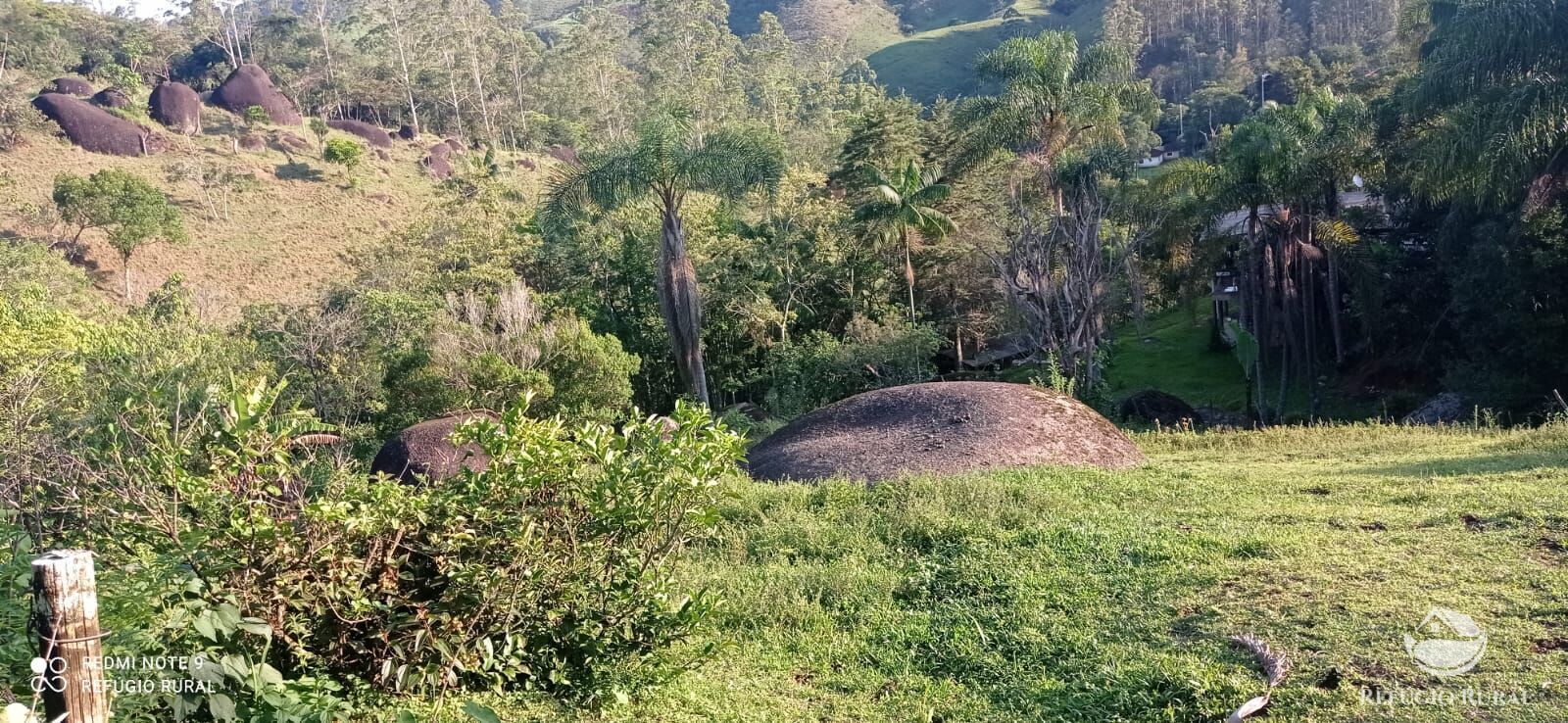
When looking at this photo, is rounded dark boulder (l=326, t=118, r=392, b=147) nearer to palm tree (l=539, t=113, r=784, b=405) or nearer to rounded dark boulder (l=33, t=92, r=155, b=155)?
rounded dark boulder (l=33, t=92, r=155, b=155)

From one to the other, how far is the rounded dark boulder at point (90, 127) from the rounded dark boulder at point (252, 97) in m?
7.78

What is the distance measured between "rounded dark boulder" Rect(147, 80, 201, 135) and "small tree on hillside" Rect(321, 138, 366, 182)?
8.46 meters

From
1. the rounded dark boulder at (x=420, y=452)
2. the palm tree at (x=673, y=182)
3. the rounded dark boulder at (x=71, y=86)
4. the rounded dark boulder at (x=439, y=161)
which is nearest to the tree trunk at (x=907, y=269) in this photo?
the palm tree at (x=673, y=182)

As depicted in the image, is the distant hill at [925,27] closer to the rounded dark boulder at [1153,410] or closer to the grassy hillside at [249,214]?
the grassy hillside at [249,214]

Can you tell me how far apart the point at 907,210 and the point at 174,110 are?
46605 mm

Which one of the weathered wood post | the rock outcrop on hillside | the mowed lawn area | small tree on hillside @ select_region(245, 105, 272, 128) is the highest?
small tree on hillside @ select_region(245, 105, 272, 128)

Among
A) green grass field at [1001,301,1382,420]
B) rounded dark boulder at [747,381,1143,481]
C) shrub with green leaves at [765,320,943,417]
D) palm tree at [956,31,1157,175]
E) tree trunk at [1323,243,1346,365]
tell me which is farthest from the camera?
palm tree at [956,31,1157,175]

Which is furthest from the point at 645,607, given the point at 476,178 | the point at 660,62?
the point at 660,62

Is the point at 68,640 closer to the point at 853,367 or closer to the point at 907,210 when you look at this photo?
the point at 853,367

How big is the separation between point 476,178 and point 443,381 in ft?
76.3

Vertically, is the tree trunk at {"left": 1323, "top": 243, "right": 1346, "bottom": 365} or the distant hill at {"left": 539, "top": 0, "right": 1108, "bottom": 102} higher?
the distant hill at {"left": 539, "top": 0, "right": 1108, "bottom": 102}

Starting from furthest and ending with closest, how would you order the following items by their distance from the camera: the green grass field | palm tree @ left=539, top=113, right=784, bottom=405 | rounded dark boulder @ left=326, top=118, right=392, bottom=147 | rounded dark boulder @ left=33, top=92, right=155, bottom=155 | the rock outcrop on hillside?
rounded dark boulder @ left=326, top=118, right=392, bottom=147, rounded dark boulder @ left=33, top=92, right=155, bottom=155, the green grass field, palm tree @ left=539, top=113, right=784, bottom=405, the rock outcrop on hillside

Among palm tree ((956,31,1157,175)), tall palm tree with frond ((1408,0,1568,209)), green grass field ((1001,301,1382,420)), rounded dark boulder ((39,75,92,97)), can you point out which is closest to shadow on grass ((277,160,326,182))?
rounded dark boulder ((39,75,92,97))

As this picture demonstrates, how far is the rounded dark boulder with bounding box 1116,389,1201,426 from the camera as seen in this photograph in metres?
19.8
